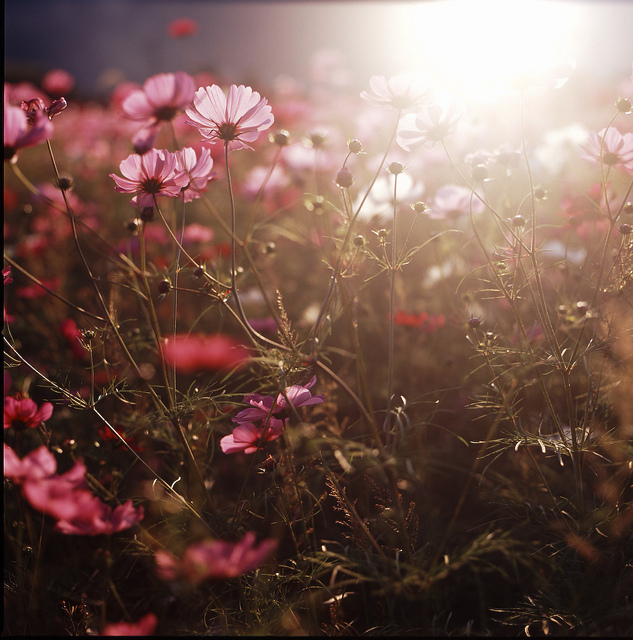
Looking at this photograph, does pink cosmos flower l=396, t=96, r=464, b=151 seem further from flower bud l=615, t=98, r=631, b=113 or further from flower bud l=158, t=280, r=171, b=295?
flower bud l=158, t=280, r=171, b=295

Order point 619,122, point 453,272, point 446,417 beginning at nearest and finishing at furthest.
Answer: point 446,417, point 453,272, point 619,122

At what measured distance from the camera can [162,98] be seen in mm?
679

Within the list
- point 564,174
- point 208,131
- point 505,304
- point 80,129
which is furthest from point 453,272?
point 80,129

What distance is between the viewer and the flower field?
2.35ft

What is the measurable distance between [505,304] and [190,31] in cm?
320

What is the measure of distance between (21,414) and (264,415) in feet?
1.35

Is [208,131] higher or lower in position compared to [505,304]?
higher

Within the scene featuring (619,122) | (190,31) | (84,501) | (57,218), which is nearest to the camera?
(84,501)

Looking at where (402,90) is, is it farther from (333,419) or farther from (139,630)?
(139,630)

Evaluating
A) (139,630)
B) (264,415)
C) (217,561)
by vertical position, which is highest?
(264,415)

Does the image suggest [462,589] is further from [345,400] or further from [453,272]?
[453,272]

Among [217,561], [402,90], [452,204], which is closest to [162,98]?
[402,90]

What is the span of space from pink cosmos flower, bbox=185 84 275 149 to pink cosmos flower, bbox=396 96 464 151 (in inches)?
10.4

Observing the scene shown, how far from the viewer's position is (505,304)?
1541 millimetres
